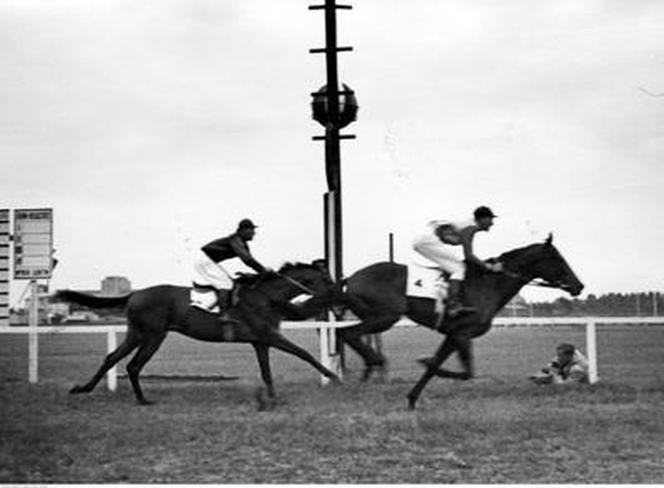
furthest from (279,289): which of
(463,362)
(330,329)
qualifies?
(330,329)

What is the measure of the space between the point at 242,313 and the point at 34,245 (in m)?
4.54

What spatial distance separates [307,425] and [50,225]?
698 cm

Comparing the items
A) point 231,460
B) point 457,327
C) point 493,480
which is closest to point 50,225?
point 457,327

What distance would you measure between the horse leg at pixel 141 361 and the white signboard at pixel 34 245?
328 cm

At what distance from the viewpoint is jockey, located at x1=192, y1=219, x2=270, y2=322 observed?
1109 centimetres

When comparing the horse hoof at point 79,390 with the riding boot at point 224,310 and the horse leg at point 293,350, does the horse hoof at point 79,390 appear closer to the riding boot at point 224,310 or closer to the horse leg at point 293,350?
the riding boot at point 224,310

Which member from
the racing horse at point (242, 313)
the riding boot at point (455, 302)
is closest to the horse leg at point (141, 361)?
the racing horse at point (242, 313)

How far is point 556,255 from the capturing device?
37.7 ft

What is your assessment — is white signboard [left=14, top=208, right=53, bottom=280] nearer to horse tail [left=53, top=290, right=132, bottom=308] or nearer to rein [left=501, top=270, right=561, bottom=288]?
horse tail [left=53, top=290, right=132, bottom=308]

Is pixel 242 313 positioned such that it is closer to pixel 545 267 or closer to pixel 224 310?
pixel 224 310

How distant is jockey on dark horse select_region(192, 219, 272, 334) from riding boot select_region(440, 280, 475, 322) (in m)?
2.28

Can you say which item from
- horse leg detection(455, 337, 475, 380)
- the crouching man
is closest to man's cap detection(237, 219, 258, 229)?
horse leg detection(455, 337, 475, 380)

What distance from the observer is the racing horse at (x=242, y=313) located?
11.4 m

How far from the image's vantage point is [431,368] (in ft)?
34.4
